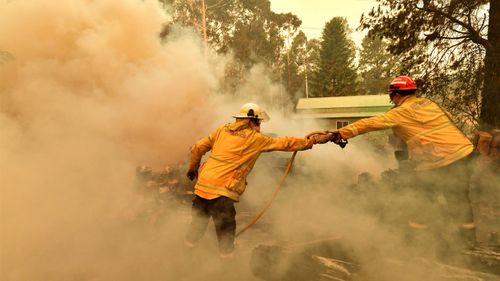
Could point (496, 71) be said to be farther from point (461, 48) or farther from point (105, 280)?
point (105, 280)

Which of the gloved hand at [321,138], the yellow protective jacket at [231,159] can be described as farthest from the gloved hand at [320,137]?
the yellow protective jacket at [231,159]

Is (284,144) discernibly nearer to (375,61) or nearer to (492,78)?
(492,78)

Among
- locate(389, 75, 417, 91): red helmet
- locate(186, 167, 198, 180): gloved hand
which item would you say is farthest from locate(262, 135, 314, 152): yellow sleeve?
locate(389, 75, 417, 91): red helmet

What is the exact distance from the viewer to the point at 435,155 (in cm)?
370

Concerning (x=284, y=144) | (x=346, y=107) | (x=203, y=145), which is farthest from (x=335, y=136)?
(x=346, y=107)

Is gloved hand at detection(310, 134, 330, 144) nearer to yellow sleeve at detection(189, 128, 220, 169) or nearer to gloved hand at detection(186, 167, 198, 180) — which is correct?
yellow sleeve at detection(189, 128, 220, 169)

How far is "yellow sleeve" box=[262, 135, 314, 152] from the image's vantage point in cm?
396

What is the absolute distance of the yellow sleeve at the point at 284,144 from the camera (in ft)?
13.0

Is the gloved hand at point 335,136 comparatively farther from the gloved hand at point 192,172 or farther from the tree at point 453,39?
the tree at point 453,39

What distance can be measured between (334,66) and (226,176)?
40374 millimetres

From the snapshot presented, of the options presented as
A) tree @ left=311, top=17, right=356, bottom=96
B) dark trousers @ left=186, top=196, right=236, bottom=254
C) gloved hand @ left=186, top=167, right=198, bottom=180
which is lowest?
dark trousers @ left=186, top=196, right=236, bottom=254

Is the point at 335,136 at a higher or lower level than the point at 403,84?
lower

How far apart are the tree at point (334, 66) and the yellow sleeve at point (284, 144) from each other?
125 feet

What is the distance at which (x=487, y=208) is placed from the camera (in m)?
6.30
